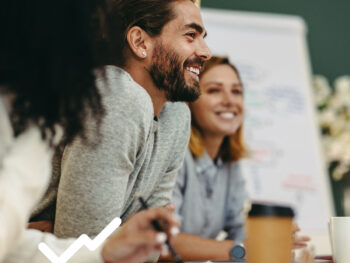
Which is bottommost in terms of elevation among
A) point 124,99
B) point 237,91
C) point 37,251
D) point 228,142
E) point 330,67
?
point 37,251

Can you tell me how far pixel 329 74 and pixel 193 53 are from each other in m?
2.34

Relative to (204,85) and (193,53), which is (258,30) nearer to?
(204,85)

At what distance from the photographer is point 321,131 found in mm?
2955

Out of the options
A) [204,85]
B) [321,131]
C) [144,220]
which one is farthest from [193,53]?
[321,131]

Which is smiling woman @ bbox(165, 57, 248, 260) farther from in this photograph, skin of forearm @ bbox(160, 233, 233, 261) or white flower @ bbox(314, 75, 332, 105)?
white flower @ bbox(314, 75, 332, 105)

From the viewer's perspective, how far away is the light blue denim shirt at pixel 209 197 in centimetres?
168

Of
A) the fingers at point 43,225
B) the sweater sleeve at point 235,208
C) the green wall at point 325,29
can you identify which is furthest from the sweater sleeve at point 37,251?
the green wall at point 325,29

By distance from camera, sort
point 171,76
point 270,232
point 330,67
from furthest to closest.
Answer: point 330,67 → point 171,76 → point 270,232

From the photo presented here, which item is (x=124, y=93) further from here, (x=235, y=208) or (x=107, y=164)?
(x=235, y=208)

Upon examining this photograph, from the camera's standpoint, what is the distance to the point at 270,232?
665mm

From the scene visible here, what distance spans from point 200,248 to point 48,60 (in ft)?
3.18

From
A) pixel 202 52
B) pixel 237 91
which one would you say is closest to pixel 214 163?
pixel 237 91

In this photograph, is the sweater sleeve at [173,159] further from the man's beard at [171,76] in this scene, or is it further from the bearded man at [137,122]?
the man's beard at [171,76]

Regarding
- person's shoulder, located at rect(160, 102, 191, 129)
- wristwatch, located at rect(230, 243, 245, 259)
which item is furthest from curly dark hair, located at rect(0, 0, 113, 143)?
wristwatch, located at rect(230, 243, 245, 259)
